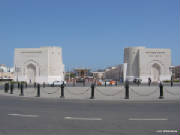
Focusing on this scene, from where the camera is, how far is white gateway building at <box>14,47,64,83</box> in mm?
58562

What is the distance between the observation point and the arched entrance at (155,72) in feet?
192

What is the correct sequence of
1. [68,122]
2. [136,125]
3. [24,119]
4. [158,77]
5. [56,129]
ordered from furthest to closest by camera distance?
[158,77] → [24,119] → [68,122] → [136,125] → [56,129]

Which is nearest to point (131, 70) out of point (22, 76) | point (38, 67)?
point (38, 67)

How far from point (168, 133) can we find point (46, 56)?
181 ft

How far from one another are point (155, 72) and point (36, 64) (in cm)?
3284

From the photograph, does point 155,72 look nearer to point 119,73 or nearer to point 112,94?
point 119,73

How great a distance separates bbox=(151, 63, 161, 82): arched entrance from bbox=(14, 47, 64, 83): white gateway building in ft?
85.3

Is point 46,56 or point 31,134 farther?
point 46,56

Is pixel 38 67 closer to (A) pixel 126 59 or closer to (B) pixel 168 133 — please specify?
(A) pixel 126 59

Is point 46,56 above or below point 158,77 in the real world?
above

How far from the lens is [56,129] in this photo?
6.37 meters

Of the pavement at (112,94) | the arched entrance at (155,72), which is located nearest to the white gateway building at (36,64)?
the arched entrance at (155,72)

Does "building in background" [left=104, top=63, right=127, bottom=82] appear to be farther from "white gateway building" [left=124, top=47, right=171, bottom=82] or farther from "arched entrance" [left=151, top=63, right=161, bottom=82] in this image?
"arched entrance" [left=151, top=63, right=161, bottom=82]

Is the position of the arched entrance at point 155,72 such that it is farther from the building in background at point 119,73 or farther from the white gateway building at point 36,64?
the white gateway building at point 36,64
